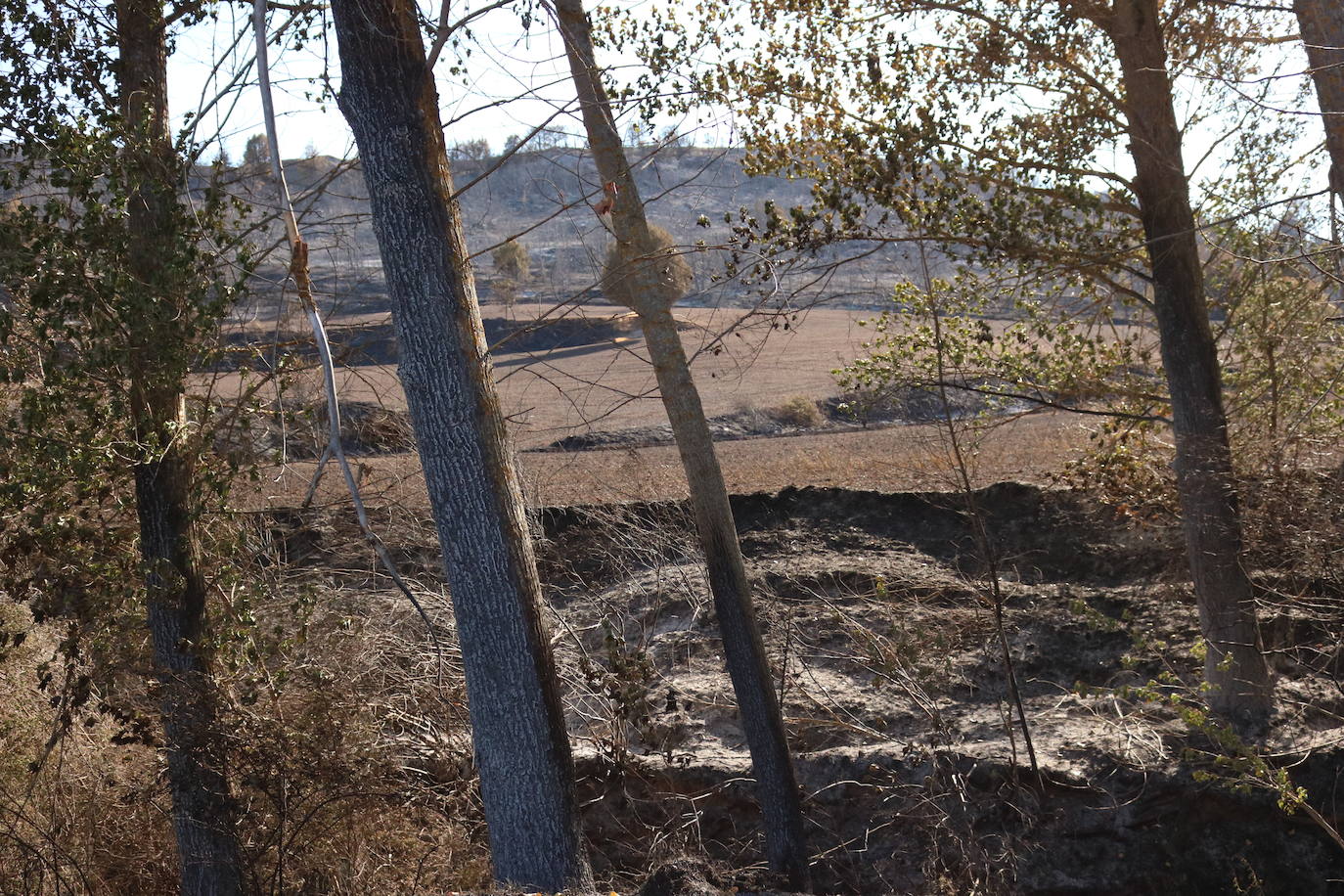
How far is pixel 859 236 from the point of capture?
7805 millimetres

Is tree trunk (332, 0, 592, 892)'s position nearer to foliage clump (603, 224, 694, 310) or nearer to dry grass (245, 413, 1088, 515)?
foliage clump (603, 224, 694, 310)

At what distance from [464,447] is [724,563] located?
2.29 metres

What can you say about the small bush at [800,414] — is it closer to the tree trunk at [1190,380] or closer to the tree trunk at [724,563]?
the tree trunk at [1190,380]

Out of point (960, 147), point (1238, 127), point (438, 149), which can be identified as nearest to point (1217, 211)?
point (1238, 127)

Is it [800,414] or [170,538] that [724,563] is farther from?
[800,414]

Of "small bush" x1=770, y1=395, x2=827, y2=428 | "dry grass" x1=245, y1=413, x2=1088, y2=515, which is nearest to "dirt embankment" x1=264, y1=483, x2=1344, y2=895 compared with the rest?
"dry grass" x1=245, y1=413, x2=1088, y2=515

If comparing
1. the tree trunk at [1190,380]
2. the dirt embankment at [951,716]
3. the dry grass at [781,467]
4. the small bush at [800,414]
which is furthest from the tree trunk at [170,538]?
the small bush at [800,414]

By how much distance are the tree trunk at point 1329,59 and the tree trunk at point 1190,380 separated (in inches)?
41.4

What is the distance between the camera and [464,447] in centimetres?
602

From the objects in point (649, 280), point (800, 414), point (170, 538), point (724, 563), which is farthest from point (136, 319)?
point (800, 414)

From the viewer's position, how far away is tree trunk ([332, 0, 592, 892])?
19.6 feet

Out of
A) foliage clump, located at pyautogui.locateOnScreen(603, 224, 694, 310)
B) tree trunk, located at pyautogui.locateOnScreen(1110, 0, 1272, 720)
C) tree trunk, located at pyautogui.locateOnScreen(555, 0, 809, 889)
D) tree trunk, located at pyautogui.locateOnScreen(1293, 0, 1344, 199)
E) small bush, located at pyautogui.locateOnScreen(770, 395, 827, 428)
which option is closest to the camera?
foliage clump, located at pyautogui.locateOnScreen(603, 224, 694, 310)

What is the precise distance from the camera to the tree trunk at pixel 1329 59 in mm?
7445

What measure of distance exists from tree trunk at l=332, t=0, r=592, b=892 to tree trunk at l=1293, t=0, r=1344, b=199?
599 centimetres
